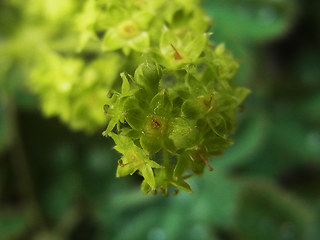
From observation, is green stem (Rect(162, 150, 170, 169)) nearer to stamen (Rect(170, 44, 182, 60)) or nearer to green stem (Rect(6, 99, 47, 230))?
stamen (Rect(170, 44, 182, 60))

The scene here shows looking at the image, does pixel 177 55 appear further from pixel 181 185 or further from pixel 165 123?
pixel 181 185

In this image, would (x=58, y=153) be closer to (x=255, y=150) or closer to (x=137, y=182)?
(x=137, y=182)

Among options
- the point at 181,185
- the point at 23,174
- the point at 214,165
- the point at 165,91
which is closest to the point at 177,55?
the point at 165,91

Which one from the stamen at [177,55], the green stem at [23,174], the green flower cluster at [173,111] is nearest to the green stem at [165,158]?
the green flower cluster at [173,111]

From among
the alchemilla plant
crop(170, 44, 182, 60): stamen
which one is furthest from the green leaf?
crop(170, 44, 182, 60): stamen

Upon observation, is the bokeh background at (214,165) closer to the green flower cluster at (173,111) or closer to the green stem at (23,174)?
the green stem at (23,174)

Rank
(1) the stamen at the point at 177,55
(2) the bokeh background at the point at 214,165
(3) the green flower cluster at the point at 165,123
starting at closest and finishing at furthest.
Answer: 1. (3) the green flower cluster at the point at 165,123
2. (1) the stamen at the point at 177,55
3. (2) the bokeh background at the point at 214,165

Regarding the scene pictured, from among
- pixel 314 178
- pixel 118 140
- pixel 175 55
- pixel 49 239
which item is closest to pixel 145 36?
pixel 175 55
